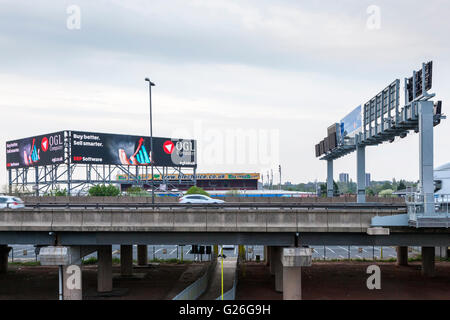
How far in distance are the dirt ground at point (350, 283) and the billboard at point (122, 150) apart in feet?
160

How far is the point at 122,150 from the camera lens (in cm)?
9375

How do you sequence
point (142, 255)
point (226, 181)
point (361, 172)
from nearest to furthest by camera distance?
point (361, 172), point (142, 255), point (226, 181)

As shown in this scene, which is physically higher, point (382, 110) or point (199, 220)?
point (382, 110)

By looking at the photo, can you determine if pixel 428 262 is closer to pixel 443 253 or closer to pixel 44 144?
pixel 443 253

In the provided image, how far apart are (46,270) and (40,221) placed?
64.6 feet

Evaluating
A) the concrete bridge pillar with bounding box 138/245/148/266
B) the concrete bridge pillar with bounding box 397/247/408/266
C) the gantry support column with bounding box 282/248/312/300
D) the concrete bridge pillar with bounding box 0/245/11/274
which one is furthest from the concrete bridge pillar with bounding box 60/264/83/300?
the concrete bridge pillar with bounding box 397/247/408/266

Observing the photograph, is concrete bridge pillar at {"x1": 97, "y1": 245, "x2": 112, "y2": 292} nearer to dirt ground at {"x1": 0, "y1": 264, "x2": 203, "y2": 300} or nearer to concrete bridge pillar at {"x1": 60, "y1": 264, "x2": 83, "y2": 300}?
dirt ground at {"x1": 0, "y1": 264, "x2": 203, "y2": 300}

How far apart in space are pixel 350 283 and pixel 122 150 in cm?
6853

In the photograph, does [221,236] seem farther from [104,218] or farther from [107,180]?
[107,180]

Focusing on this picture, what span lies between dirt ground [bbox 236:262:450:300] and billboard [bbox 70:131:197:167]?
48859 millimetres

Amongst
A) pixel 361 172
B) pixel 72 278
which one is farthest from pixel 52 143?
pixel 72 278

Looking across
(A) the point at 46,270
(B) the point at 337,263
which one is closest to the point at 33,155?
(A) the point at 46,270

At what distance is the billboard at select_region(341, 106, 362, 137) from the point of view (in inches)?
1616

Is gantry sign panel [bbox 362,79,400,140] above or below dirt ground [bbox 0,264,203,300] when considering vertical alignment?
above
